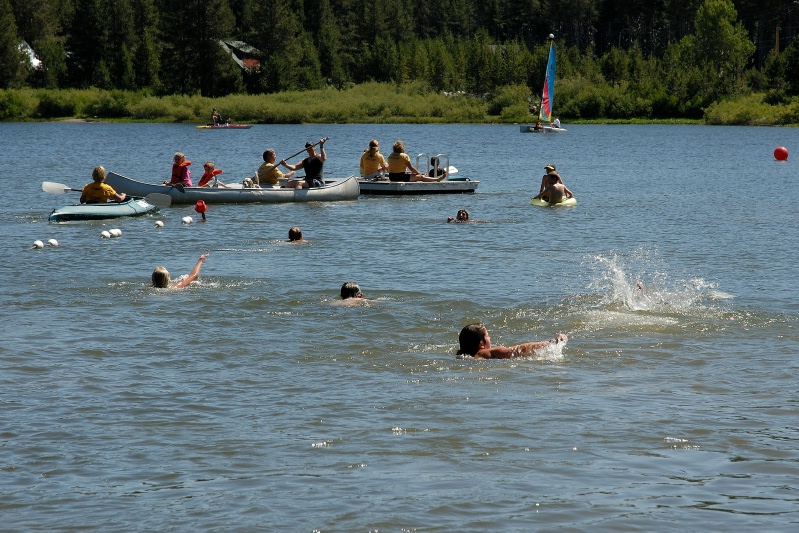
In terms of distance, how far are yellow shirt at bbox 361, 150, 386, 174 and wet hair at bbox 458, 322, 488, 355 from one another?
744 inches

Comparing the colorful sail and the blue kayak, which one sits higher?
the colorful sail

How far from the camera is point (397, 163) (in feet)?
99.7

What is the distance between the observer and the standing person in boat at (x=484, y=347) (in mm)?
11984

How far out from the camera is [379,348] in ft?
42.3

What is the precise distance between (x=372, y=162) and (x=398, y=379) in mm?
19784

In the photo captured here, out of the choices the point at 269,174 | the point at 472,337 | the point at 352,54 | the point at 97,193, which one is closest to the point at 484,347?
the point at 472,337

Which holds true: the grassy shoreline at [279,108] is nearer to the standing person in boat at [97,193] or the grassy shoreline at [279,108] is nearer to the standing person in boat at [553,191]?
the standing person in boat at [553,191]

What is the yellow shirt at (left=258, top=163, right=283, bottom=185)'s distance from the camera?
28.3m

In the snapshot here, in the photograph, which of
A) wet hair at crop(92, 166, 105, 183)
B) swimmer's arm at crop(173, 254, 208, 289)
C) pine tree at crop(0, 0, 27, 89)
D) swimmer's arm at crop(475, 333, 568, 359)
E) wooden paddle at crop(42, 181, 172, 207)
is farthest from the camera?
pine tree at crop(0, 0, 27, 89)

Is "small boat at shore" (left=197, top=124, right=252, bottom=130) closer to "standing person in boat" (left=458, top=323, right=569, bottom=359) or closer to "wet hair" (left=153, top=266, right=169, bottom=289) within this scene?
"wet hair" (left=153, top=266, right=169, bottom=289)

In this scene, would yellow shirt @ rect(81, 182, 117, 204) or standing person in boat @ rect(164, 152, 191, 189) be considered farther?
standing person in boat @ rect(164, 152, 191, 189)

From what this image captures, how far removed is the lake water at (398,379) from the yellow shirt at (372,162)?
536 centimetres

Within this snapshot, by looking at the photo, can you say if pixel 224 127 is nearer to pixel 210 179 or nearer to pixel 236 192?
pixel 210 179

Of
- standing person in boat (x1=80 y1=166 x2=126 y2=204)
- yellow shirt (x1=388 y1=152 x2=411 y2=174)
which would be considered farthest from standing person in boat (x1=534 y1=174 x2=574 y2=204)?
standing person in boat (x1=80 y1=166 x2=126 y2=204)
